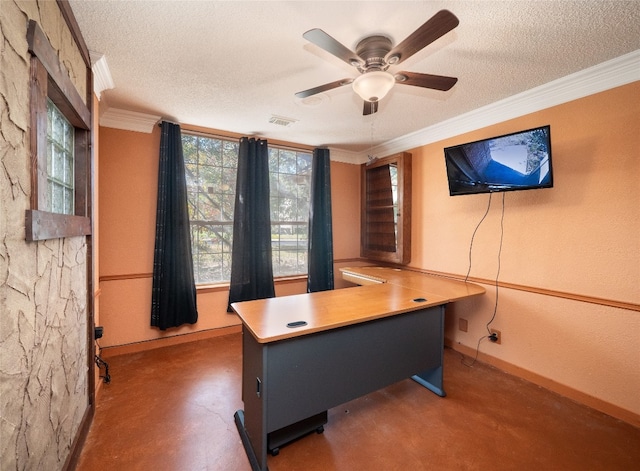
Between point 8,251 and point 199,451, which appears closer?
point 8,251

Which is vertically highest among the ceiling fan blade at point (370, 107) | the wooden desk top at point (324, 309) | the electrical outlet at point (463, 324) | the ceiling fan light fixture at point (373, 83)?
the ceiling fan blade at point (370, 107)

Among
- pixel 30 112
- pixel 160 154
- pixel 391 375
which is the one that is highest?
pixel 160 154

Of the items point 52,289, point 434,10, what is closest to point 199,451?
point 52,289

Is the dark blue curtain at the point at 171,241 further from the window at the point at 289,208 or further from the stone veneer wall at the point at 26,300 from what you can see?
the stone veneer wall at the point at 26,300

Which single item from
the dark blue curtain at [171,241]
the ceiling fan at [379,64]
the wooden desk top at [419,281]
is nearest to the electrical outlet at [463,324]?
the wooden desk top at [419,281]

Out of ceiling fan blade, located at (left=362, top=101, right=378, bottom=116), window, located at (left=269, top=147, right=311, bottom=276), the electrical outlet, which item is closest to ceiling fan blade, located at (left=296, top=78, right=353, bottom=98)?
ceiling fan blade, located at (left=362, top=101, right=378, bottom=116)

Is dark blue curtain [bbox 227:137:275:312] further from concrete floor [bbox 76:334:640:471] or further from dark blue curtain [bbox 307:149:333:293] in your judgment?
concrete floor [bbox 76:334:640:471]

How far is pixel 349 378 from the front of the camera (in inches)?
68.7

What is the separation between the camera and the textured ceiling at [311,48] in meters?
1.43

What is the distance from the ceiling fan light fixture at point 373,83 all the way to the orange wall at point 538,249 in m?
1.70

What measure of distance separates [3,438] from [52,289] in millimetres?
631

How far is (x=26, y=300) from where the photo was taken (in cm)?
104

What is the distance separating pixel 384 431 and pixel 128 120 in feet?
11.9

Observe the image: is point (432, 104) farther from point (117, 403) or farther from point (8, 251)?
point (117, 403)
